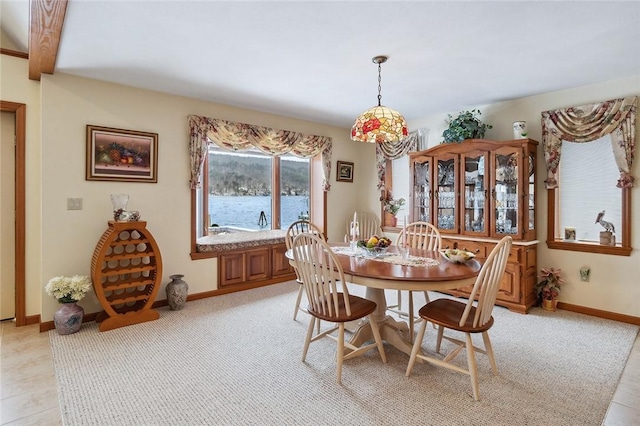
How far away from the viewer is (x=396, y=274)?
7.43ft

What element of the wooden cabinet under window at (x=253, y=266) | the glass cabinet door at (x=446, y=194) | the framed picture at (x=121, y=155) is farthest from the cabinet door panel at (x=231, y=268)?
the glass cabinet door at (x=446, y=194)

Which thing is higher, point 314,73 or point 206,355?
point 314,73

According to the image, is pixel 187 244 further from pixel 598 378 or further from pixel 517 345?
pixel 598 378

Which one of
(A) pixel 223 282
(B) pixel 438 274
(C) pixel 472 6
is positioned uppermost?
(C) pixel 472 6

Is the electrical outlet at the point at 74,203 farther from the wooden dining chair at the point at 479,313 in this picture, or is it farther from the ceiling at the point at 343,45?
the wooden dining chair at the point at 479,313

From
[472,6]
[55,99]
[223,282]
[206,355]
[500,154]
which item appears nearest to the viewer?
[472,6]

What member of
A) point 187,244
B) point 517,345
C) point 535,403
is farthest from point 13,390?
point 517,345

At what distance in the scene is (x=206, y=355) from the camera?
2678 mm

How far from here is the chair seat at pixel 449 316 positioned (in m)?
2.15

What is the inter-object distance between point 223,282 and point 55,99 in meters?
2.62

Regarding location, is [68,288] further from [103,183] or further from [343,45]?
[343,45]

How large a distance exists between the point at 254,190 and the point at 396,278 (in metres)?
3.22

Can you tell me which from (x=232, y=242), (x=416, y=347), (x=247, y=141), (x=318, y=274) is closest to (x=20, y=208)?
(x=232, y=242)

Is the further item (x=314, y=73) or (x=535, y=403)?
(x=314, y=73)
